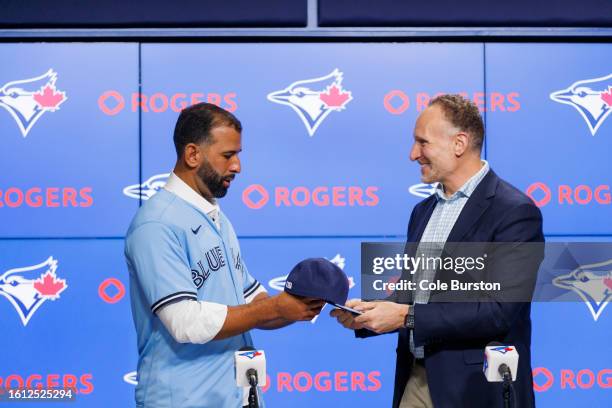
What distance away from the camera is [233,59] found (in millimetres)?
4480

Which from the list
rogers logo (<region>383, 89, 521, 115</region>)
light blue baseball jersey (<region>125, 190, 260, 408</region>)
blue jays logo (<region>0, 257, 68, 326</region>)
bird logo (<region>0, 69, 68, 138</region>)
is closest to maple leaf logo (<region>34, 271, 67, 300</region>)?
blue jays logo (<region>0, 257, 68, 326</region>)

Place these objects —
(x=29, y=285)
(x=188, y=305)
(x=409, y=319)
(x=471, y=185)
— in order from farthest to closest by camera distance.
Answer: (x=29, y=285), (x=471, y=185), (x=409, y=319), (x=188, y=305)

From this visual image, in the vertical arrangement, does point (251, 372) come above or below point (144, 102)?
below

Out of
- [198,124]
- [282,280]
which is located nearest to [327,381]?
[282,280]

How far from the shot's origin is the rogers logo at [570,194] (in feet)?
14.6

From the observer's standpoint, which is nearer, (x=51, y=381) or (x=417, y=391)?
(x=417, y=391)

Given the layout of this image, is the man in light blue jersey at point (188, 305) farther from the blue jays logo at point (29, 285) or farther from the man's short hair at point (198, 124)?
the blue jays logo at point (29, 285)

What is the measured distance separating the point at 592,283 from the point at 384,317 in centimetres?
200

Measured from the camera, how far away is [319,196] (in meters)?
4.46

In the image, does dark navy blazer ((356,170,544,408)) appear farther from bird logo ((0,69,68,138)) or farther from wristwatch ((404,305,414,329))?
bird logo ((0,69,68,138))

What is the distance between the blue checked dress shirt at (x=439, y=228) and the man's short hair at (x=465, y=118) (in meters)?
0.12

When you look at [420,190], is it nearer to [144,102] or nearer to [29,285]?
[144,102]

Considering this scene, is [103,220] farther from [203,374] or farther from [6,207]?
[203,374]

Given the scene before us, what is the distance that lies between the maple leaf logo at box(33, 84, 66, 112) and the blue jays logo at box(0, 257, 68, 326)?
2.74 ft
